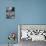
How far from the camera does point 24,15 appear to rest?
129 inches

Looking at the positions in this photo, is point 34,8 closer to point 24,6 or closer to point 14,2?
point 24,6

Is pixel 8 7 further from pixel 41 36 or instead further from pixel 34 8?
pixel 41 36

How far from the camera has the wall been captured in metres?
3.27

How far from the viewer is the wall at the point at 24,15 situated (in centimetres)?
327

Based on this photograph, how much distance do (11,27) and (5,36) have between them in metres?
0.25

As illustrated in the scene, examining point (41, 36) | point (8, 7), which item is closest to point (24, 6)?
point (8, 7)

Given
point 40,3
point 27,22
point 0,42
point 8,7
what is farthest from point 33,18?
point 0,42

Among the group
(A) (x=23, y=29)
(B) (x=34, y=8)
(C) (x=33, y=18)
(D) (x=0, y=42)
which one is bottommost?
(D) (x=0, y=42)

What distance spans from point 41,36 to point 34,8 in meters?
0.67

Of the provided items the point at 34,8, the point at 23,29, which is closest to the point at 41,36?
the point at 23,29

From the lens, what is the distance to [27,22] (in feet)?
10.7

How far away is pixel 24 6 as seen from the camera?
3.29m

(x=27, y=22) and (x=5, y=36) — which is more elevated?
(x=27, y=22)

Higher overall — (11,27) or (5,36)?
(11,27)
